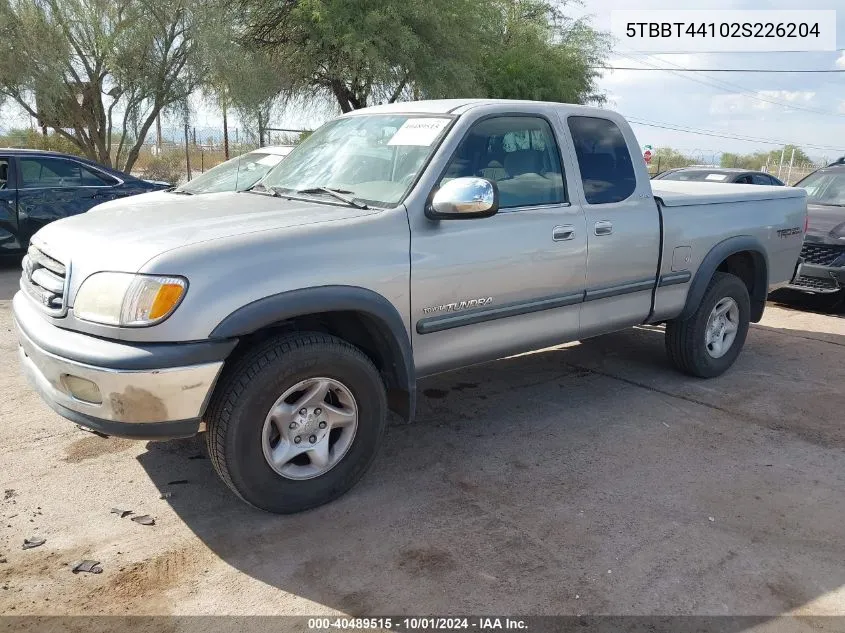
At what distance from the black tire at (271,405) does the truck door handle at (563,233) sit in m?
1.40

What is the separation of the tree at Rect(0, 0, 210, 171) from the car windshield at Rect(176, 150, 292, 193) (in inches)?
413

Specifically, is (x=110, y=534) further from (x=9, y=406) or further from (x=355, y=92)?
(x=355, y=92)

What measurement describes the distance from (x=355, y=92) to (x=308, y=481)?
18477mm

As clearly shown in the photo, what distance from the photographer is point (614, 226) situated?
4.57 metres

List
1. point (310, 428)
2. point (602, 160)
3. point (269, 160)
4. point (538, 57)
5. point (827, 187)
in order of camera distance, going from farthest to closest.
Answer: point (538, 57) < point (827, 187) < point (269, 160) < point (602, 160) < point (310, 428)

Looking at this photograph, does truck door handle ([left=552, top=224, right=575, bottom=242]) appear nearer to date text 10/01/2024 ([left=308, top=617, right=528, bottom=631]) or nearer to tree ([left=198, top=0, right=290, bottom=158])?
date text 10/01/2024 ([left=308, top=617, right=528, bottom=631])

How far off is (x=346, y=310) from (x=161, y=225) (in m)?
0.94

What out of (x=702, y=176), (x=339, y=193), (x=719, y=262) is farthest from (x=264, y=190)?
(x=702, y=176)

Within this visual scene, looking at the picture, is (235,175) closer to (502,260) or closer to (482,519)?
(502,260)

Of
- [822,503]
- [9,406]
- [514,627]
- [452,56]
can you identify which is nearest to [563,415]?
[822,503]

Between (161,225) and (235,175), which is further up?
(235,175)

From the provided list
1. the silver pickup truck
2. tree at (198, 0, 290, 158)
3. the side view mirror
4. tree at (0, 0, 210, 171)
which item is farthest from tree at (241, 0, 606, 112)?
the side view mirror

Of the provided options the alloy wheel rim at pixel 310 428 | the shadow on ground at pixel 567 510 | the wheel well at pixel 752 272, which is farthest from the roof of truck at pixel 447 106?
the wheel well at pixel 752 272

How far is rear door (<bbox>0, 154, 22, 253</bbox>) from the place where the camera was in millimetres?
9156
